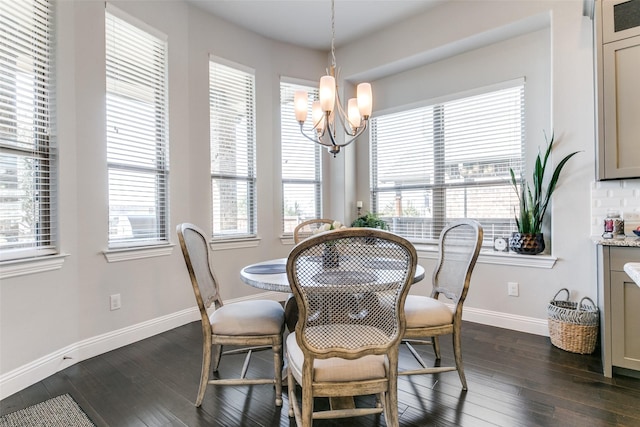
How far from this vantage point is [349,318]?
1380 mm

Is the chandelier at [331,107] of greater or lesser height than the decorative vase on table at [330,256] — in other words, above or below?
above

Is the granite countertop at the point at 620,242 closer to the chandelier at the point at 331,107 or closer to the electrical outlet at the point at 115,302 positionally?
the chandelier at the point at 331,107

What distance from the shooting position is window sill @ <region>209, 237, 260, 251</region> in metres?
3.48

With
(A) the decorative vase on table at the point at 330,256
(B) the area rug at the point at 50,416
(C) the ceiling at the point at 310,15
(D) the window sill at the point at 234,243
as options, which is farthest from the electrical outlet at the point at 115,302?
(C) the ceiling at the point at 310,15

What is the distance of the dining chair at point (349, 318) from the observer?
1.30 m

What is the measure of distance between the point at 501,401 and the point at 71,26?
3.90m

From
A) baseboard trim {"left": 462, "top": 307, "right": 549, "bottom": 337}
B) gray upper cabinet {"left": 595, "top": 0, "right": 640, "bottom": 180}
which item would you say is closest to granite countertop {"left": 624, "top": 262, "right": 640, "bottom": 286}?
gray upper cabinet {"left": 595, "top": 0, "right": 640, "bottom": 180}

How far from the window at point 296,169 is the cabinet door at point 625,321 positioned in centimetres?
302

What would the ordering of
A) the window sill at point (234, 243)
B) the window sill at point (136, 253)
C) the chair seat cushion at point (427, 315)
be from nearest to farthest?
the chair seat cushion at point (427, 315) → the window sill at point (136, 253) → the window sill at point (234, 243)

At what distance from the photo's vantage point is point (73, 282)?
241 centimetres

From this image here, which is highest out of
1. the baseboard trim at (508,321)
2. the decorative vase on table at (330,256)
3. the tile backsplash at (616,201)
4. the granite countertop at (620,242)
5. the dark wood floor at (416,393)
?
the tile backsplash at (616,201)

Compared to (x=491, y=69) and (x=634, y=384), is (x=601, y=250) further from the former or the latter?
(x=491, y=69)

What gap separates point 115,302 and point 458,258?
9.07 feet

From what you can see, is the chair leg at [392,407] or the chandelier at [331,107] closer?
the chair leg at [392,407]
